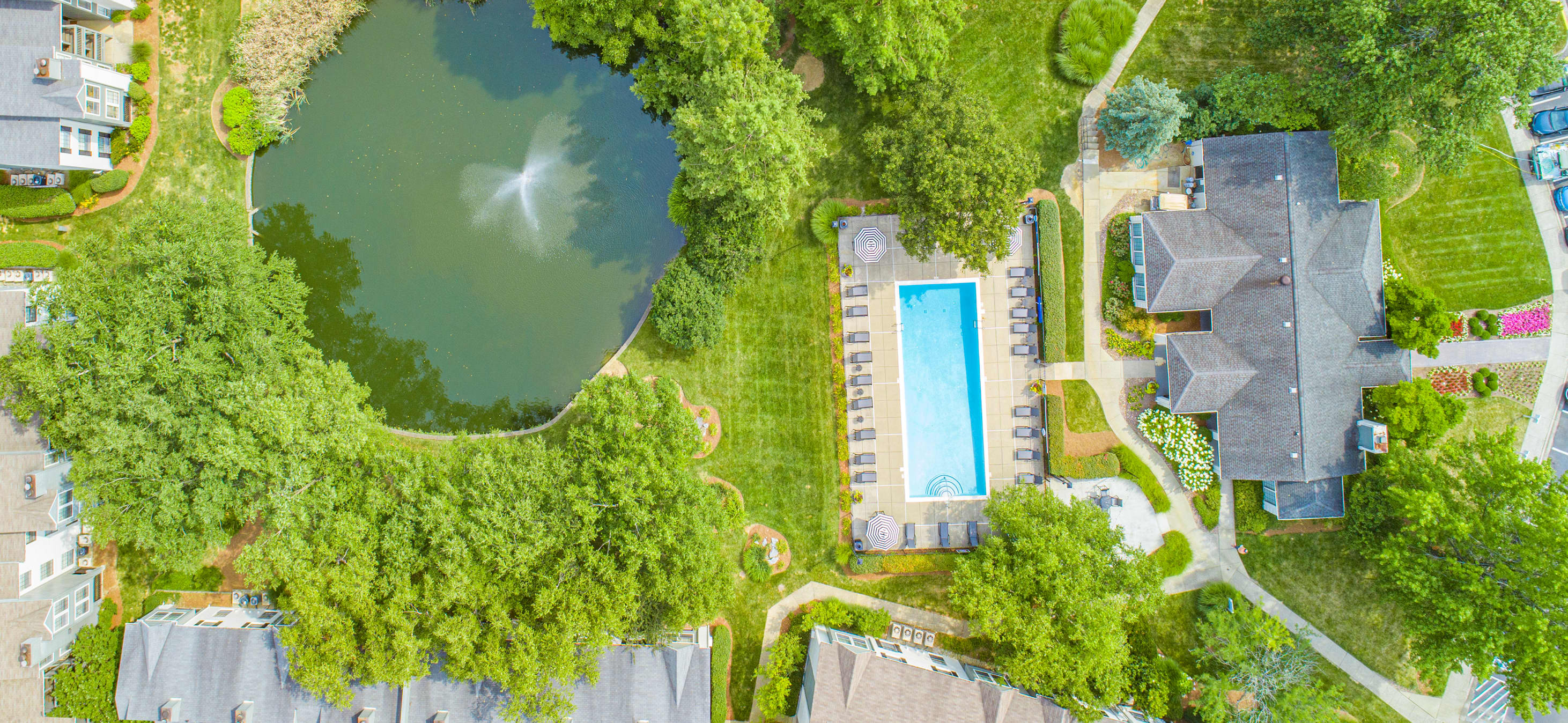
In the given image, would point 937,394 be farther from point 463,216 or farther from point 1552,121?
point 1552,121

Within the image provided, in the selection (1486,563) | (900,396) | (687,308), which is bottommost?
(1486,563)

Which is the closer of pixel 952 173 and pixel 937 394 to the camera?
pixel 952 173

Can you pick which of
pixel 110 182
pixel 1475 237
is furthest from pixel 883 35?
pixel 110 182

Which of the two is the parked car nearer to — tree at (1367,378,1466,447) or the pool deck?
tree at (1367,378,1466,447)

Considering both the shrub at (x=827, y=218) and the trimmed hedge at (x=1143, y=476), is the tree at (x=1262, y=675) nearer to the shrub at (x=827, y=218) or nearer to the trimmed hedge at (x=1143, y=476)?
the trimmed hedge at (x=1143, y=476)

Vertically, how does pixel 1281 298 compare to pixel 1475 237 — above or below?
below

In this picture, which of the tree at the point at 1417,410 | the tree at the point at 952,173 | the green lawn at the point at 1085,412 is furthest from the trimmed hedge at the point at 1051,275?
the tree at the point at 1417,410

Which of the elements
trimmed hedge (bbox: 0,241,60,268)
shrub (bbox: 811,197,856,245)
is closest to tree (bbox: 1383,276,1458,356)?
shrub (bbox: 811,197,856,245)
